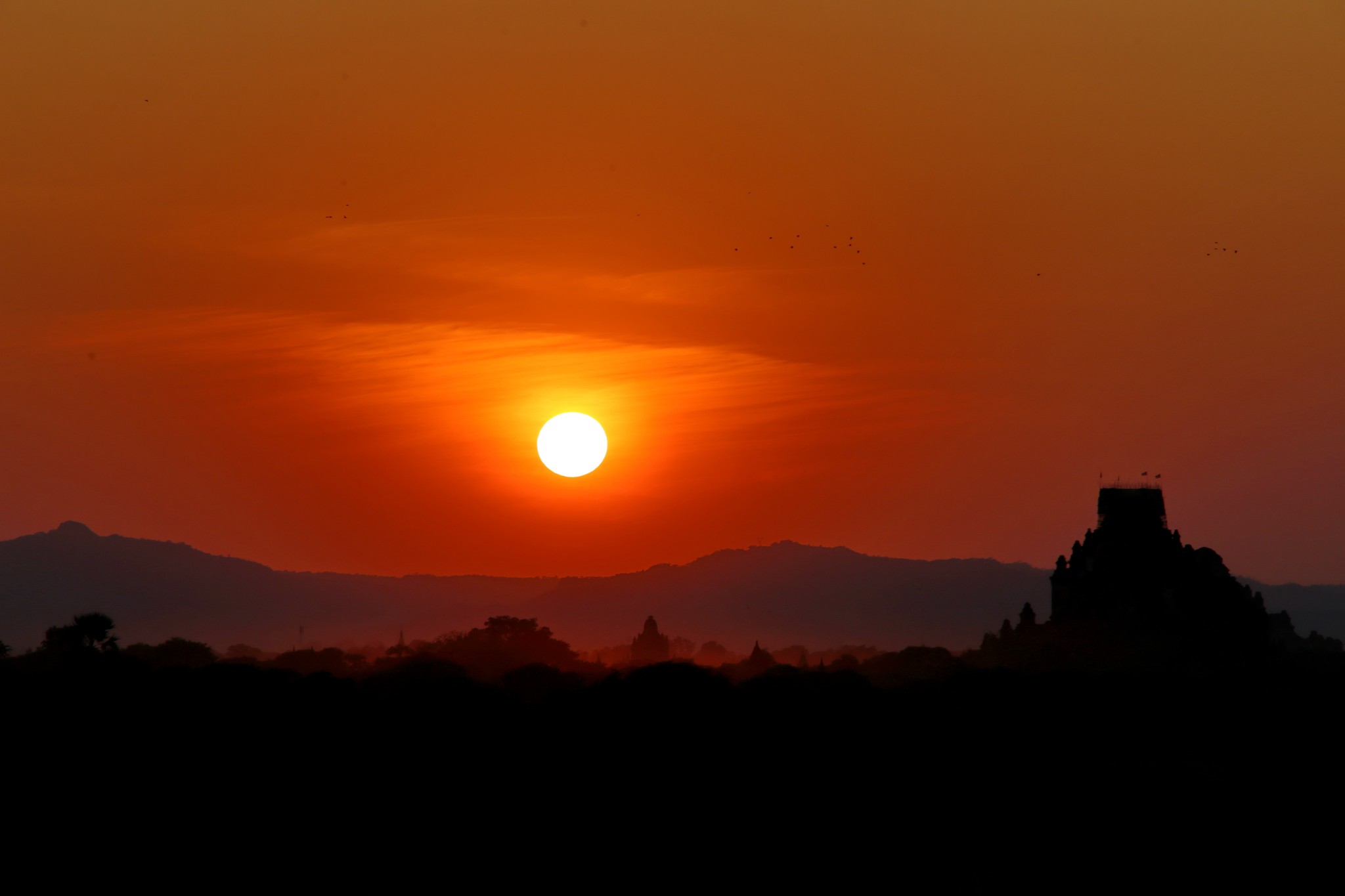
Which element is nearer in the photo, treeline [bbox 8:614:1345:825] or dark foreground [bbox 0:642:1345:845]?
dark foreground [bbox 0:642:1345:845]

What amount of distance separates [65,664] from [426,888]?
328 feet

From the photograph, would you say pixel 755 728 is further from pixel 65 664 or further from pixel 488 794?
pixel 65 664

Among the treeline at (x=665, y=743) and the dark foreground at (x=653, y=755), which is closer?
the dark foreground at (x=653, y=755)

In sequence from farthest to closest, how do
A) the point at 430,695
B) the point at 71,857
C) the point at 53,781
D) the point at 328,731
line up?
the point at 430,695 → the point at 328,731 → the point at 53,781 → the point at 71,857

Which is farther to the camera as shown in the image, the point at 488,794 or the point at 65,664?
the point at 65,664

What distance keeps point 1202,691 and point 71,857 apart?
128 metres

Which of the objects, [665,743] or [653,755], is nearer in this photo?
[653,755]

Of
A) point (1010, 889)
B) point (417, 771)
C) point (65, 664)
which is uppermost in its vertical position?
point (65, 664)

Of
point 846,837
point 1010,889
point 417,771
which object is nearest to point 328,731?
point 417,771

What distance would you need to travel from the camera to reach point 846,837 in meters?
119

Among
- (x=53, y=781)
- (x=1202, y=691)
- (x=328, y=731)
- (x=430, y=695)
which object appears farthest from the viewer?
(x=1202, y=691)

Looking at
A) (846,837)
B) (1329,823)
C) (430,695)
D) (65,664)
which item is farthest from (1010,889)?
(65,664)

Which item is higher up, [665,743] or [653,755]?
[665,743]

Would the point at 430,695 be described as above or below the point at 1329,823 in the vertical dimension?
above
